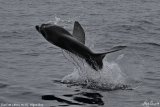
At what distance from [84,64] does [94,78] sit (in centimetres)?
68

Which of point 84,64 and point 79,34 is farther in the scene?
point 84,64

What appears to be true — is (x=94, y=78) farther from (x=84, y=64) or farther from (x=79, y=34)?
(x=79, y=34)

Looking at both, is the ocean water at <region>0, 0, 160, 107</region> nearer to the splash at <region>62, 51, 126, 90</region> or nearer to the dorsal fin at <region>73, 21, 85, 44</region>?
the splash at <region>62, 51, 126, 90</region>

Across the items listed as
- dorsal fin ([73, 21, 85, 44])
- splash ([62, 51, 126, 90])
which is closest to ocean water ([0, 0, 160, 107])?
splash ([62, 51, 126, 90])

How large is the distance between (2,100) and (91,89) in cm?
285

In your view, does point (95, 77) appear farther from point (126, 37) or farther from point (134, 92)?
point (126, 37)

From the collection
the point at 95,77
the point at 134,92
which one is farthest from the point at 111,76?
the point at 134,92

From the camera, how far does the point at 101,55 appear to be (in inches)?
516

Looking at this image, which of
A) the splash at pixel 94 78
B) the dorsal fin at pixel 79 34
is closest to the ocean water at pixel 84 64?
the splash at pixel 94 78

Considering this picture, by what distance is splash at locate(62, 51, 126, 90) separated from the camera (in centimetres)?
1452

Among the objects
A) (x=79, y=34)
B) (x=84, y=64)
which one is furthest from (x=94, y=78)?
(x=79, y=34)

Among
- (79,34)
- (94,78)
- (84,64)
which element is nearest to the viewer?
(79,34)

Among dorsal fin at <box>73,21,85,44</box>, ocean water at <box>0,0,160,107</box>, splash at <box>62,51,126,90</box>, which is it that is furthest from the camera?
splash at <box>62,51,126,90</box>

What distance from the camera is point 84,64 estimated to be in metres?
14.6
